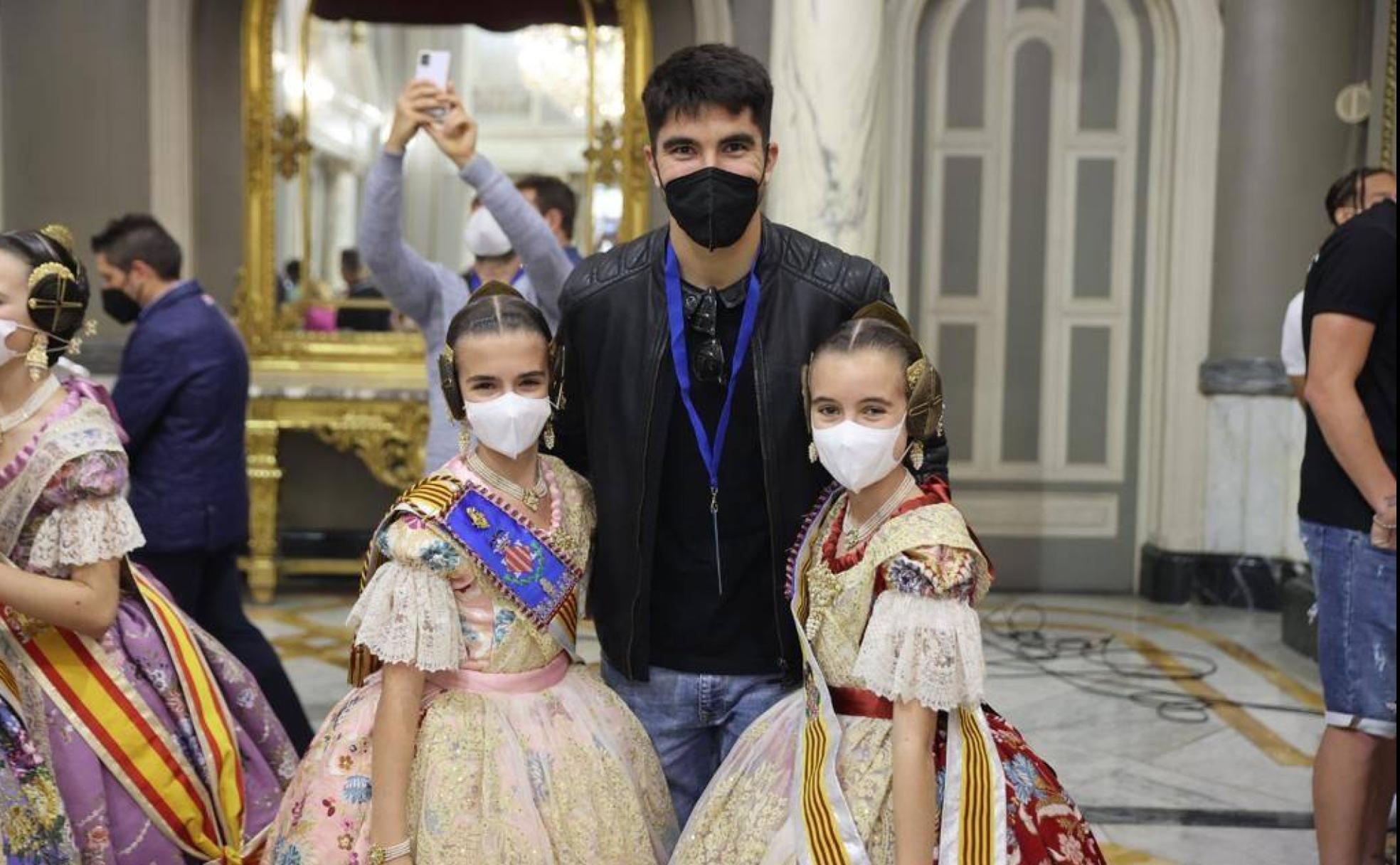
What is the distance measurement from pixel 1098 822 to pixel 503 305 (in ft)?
7.38

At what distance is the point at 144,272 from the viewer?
376cm

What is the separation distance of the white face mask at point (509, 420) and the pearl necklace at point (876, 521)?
1.55 ft

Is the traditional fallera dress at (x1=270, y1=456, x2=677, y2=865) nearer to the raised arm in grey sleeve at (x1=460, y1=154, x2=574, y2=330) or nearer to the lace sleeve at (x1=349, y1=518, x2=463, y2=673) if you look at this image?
the lace sleeve at (x1=349, y1=518, x2=463, y2=673)

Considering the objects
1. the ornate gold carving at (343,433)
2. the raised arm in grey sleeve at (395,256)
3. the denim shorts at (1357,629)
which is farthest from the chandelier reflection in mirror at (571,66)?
the denim shorts at (1357,629)

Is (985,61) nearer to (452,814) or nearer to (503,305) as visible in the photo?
(503,305)

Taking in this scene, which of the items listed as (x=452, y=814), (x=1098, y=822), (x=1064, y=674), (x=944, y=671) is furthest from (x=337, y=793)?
(x=1064, y=674)

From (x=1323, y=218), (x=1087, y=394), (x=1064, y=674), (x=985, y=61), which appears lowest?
(x=1064, y=674)

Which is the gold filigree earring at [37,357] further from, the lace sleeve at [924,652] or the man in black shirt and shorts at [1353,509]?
the man in black shirt and shorts at [1353,509]

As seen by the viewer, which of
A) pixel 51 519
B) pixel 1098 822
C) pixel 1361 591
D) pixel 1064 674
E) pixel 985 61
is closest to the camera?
pixel 51 519

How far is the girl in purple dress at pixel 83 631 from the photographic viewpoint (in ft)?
8.17

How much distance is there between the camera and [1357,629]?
2.75 meters

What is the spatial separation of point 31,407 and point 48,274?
0.23m

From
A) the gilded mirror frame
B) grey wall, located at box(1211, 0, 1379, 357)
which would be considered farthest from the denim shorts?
the gilded mirror frame

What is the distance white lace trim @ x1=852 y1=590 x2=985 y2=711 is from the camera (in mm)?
1947
